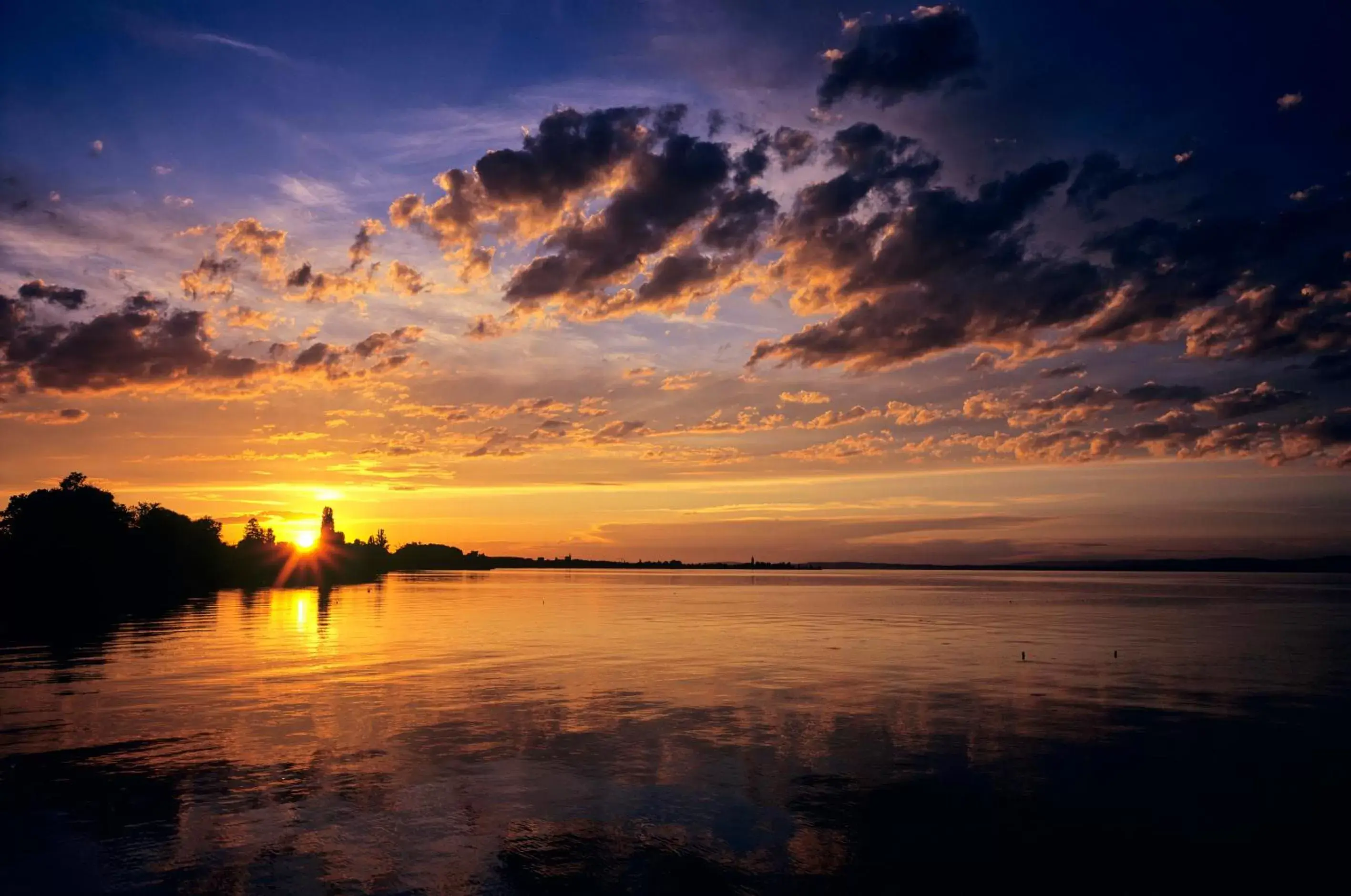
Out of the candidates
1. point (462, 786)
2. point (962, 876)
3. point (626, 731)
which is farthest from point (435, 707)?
point (962, 876)

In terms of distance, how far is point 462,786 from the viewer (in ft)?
81.7

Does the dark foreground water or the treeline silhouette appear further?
the treeline silhouette

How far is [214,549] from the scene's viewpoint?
646 ft

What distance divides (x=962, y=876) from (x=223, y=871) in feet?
52.6

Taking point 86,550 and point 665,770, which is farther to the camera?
point 86,550

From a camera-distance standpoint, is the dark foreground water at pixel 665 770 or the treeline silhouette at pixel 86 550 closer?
the dark foreground water at pixel 665 770

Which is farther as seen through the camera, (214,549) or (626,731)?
(214,549)

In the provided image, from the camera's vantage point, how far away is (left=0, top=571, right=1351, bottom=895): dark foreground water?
19.0 metres

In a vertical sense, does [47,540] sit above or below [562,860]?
above

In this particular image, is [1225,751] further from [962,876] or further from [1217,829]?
[962,876]

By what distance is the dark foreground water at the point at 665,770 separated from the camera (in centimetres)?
1895

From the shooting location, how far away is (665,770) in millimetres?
27125

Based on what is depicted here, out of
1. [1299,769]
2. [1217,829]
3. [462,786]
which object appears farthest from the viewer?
[1299,769]

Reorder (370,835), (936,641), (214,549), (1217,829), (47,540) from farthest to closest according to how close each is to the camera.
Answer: (214,549) → (47,540) → (936,641) → (1217,829) → (370,835)
